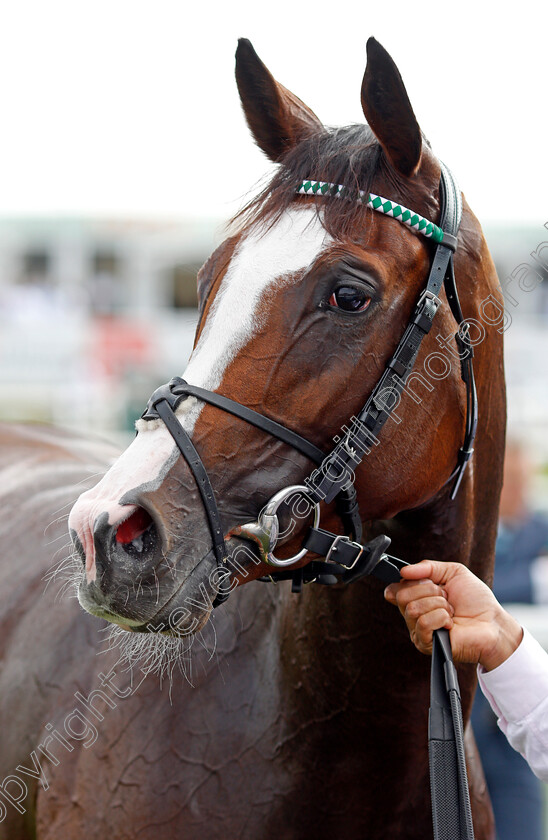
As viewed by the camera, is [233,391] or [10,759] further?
[10,759]

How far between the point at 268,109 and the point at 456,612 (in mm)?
1331

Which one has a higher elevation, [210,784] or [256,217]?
[256,217]

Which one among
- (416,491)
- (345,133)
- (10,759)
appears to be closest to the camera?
(416,491)

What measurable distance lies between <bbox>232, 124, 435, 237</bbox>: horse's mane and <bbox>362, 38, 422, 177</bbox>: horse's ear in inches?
2.0

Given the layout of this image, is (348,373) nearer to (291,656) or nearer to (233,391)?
(233,391)

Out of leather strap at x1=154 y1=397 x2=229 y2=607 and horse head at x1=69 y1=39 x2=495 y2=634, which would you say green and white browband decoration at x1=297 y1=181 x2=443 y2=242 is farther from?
leather strap at x1=154 y1=397 x2=229 y2=607

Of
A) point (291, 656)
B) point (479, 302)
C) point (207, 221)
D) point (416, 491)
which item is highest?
point (479, 302)

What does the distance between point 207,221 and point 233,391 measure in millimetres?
16856

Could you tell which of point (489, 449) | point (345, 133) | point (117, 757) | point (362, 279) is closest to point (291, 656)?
point (117, 757)

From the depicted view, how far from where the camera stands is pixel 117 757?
6.77 feet

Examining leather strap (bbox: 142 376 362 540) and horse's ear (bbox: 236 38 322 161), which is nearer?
leather strap (bbox: 142 376 362 540)

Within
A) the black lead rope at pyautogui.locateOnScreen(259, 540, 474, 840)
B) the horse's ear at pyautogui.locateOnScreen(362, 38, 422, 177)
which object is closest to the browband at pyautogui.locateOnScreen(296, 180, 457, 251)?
the horse's ear at pyautogui.locateOnScreen(362, 38, 422, 177)

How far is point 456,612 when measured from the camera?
68.8 inches

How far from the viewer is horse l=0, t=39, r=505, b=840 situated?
161 centimetres
